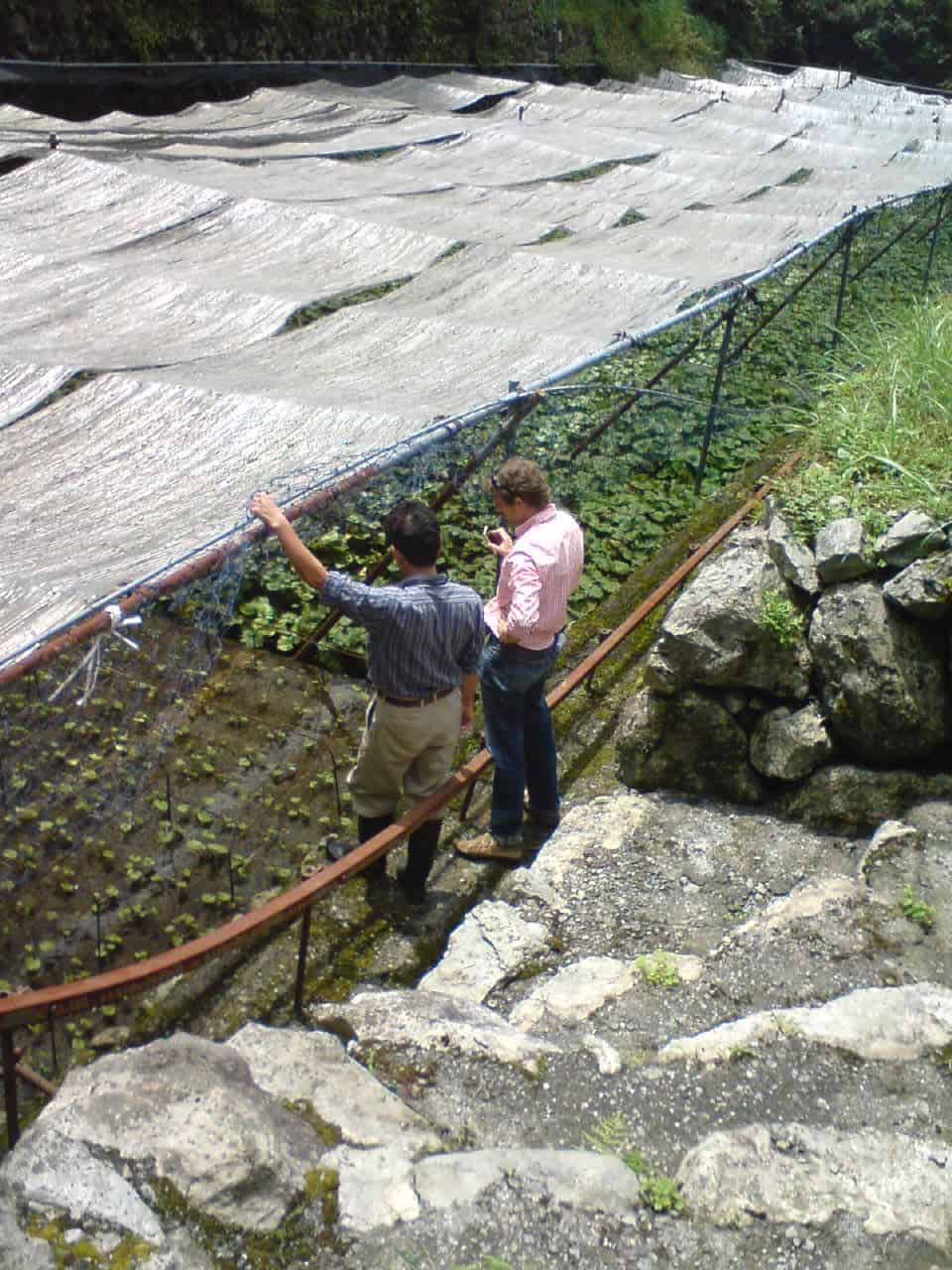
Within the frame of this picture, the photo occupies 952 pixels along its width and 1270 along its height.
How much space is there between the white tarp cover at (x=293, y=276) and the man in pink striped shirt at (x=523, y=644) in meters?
0.62

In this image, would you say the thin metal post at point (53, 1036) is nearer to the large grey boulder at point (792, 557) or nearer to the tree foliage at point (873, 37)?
the large grey boulder at point (792, 557)

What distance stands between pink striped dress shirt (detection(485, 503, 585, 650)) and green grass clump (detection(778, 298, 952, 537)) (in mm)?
1512

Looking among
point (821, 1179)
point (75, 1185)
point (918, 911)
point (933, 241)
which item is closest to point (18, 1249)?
point (75, 1185)

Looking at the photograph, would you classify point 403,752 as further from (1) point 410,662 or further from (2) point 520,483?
(2) point 520,483

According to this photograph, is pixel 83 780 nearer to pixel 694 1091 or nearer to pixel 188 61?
pixel 694 1091

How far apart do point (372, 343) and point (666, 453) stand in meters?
2.78

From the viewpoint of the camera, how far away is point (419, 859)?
4090mm

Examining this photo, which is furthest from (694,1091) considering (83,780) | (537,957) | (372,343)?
(372,343)

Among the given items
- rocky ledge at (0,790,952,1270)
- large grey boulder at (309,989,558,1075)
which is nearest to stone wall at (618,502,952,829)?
rocky ledge at (0,790,952,1270)

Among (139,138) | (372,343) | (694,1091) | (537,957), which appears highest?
(139,138)

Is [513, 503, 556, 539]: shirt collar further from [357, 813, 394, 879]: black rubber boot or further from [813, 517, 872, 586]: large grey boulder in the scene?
[813, 517, 872, 586]: large grey boulder

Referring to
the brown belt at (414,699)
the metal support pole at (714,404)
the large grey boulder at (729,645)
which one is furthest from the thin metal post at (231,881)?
the metal support pole at (714,404)

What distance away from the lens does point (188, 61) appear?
13.0m

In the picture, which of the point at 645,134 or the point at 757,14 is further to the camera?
the point at 757,14
